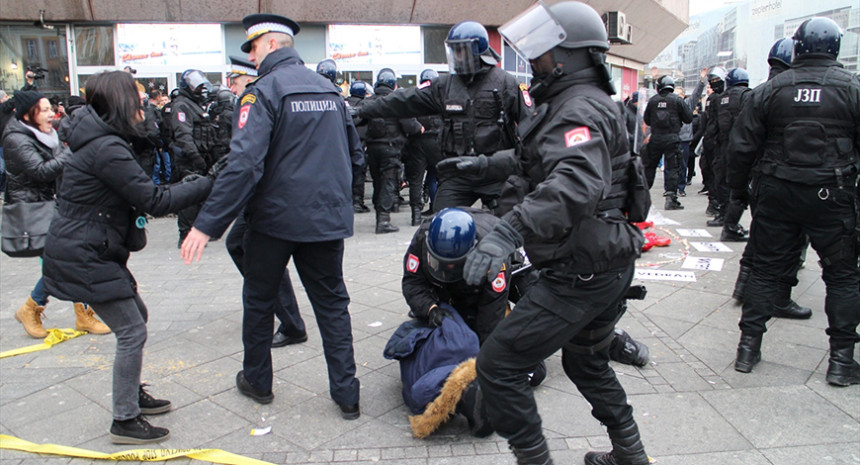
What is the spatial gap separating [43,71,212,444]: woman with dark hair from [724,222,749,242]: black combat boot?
21.7ft

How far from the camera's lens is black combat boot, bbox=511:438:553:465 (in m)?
2.69

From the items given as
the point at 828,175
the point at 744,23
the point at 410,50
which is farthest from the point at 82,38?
the point at 744,23

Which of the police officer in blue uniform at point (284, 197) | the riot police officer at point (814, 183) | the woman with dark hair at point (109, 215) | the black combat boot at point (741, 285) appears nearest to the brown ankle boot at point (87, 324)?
the woman with dark hair at point (109, 215)

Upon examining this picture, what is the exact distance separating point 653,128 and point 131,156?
9264 mm

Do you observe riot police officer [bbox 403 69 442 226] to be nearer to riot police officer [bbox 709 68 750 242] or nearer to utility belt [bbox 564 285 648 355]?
riot police officer [bbox 709 68 750 242]

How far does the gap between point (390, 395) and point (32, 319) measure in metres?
2.96

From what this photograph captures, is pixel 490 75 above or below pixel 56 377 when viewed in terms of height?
above

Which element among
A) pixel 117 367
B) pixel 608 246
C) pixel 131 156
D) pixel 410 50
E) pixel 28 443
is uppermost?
pixel 410 50

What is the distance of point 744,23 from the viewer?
62.7 feet

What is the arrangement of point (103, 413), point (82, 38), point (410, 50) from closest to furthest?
point (103, 413) → point (82, 38) → point (410, 50)

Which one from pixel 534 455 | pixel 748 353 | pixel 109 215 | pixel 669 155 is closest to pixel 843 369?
pixel 748 353

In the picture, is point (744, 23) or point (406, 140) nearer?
point (406, 140)

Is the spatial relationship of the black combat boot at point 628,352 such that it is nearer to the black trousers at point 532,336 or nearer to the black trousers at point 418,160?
the black trousers at point 532,336

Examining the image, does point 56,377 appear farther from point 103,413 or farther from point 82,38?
point 82,38
